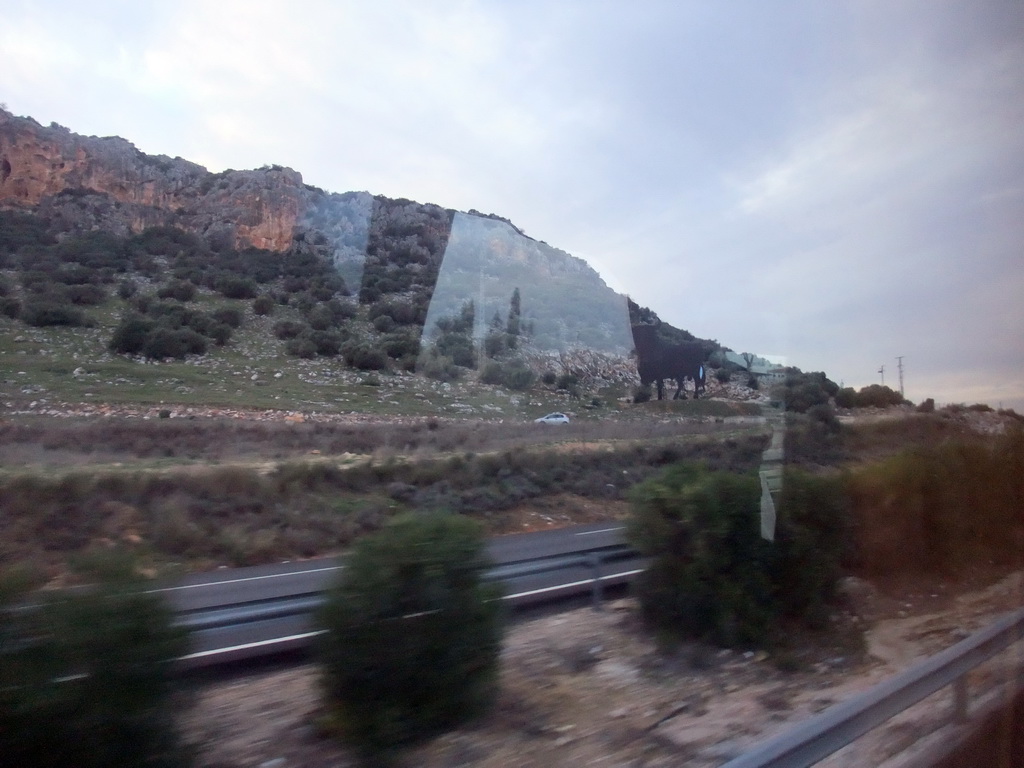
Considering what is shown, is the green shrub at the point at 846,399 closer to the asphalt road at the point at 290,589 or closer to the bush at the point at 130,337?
the asphalt road at the point at 290,589

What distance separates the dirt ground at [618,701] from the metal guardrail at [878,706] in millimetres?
675

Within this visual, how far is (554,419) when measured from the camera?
106 ft

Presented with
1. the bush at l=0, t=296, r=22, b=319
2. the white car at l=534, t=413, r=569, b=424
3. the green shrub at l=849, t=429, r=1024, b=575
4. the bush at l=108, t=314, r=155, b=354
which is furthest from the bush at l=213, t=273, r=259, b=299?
the green shrub at l=849, t=429, r=1024, b=575

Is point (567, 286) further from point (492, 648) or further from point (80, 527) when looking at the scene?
point (492, 648)

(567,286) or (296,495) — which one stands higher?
(567,286)

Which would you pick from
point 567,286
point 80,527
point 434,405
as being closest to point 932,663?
point 80,527

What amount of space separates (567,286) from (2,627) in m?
37.5

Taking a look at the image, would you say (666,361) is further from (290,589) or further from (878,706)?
(878,706)

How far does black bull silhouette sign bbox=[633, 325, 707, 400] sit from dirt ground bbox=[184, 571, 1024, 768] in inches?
458

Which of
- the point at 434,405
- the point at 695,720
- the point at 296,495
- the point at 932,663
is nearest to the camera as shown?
the point at 932,663

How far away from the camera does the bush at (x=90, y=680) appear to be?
4383mm

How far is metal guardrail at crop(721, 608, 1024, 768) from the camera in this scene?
15.0 feet

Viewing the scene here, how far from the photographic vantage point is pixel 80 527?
17.0m

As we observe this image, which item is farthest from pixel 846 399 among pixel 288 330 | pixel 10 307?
pixel 10 307
